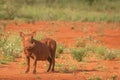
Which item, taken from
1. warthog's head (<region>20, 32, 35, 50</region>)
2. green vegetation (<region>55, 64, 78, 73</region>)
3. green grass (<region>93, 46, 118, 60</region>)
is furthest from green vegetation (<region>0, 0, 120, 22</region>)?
warthog's head (<region>20, 32, 35, 50</region>)

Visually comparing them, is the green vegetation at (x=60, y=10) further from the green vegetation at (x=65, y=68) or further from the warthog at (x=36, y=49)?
the warthog at (x=36, y=49)

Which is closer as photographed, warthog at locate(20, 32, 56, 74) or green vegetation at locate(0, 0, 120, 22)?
warthog at locate(20, 32, 56, 74)

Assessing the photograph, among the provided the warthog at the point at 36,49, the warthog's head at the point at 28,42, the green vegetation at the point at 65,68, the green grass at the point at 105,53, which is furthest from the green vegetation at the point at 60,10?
the warthog's head at the point at 28,42

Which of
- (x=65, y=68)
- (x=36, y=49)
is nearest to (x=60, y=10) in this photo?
(x=65, y=68)

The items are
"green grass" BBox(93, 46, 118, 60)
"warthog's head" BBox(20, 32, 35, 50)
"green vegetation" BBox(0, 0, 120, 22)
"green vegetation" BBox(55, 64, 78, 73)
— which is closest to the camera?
"warthog's head" BBox(20, 32, 35, 50)

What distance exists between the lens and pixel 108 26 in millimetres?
33969

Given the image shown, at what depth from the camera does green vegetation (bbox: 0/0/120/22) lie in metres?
37.1

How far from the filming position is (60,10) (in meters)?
40.3

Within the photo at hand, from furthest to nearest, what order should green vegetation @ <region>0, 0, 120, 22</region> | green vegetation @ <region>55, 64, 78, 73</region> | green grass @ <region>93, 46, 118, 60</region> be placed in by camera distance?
green vegetation @ <region>0, 0, 120, 22</region>, green grass @ <region>93, 46, 118, 60</region>, green vegetation @ <region>55, 64, 78, 73</region>

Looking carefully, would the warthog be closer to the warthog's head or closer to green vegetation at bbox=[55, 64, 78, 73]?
the warthog's head

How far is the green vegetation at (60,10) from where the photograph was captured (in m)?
37.1

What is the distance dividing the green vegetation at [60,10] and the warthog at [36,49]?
2113 centimetres

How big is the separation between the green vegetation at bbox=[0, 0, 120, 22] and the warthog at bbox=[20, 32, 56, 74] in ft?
69.3

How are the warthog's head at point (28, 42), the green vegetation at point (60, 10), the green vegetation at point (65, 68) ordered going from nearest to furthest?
the warthog's head at point (28, 42), the green vegetation at point (65, 68), the green vegetation at point (60, 10)
